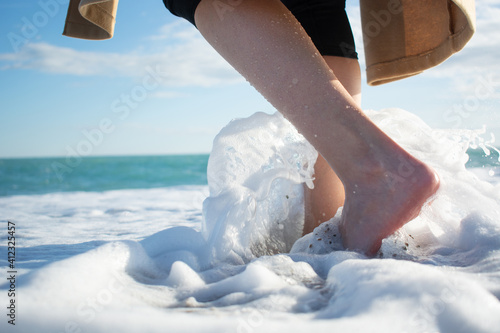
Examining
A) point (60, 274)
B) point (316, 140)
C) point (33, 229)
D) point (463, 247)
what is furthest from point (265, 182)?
point (33, 229)

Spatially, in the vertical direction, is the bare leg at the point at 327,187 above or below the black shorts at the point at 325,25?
below

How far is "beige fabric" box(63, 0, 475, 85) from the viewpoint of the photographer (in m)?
1.34

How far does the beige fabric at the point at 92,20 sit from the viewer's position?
1.35 metres

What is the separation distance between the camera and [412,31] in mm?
1442

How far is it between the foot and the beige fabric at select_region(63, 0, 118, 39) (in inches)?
40.8

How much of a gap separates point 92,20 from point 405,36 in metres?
1.13

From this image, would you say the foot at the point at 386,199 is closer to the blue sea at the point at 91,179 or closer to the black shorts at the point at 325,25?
the black shorts at the point at 325,25

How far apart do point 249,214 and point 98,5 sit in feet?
2.93

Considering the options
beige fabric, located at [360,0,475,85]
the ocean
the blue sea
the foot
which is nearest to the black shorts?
beige fabric, located at [360,0,475,85]

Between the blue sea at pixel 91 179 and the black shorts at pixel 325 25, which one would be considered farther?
the blue sea at pixel 91 179

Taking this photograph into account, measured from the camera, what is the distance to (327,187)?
53.7 inches

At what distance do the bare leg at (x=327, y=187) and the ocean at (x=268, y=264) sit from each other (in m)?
0.05

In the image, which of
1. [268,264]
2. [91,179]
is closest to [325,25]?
[268,264]

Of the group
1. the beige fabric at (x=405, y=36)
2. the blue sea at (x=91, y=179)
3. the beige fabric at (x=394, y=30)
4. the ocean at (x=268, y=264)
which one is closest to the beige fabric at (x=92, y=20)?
the beige fabric at (x=394, y=30)
